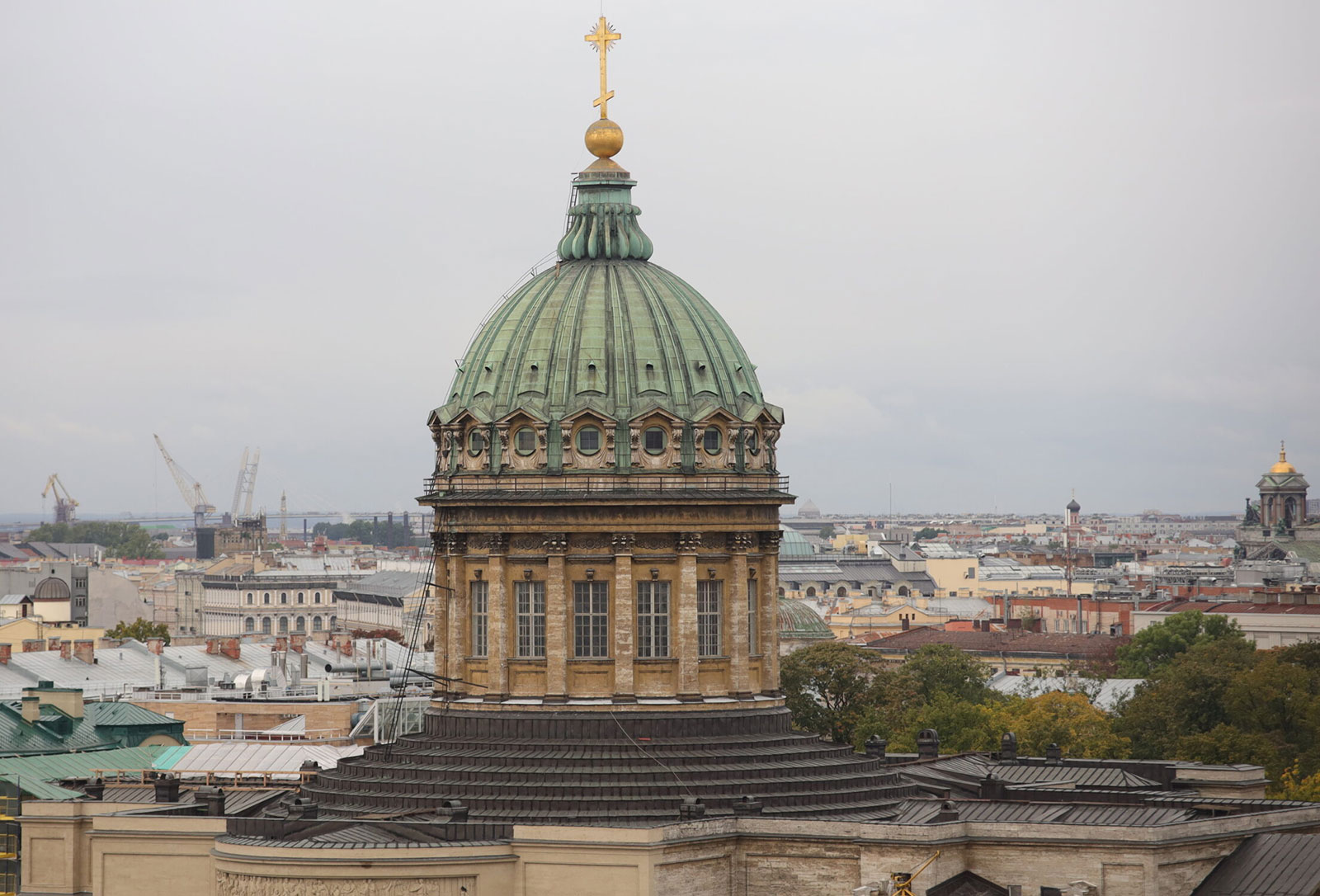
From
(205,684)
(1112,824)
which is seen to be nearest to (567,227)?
(1112,824)

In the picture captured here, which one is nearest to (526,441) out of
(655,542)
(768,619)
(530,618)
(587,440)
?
(587,440)

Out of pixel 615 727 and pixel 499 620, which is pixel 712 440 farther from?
pixel 615 727

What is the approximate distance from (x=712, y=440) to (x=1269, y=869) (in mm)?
21031

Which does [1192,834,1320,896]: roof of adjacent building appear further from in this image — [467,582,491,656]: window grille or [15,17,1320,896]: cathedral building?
[467,582,491,656]: window grille

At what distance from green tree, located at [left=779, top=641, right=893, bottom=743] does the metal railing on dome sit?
178 feet

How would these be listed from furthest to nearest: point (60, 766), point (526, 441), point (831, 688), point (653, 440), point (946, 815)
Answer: point (831, 688), point (60, 766), point (526, 441), point (653, 440), point (946, 815)

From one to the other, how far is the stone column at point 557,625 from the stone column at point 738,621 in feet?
16.8

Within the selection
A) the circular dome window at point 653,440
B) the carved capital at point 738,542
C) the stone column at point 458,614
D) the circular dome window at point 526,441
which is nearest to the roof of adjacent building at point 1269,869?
the carved capital at point 738,542

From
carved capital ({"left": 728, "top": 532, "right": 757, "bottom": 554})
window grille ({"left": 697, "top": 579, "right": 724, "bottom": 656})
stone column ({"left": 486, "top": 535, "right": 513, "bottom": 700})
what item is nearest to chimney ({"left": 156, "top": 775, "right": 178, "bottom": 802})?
stone column ({"left": 486, "top": 535, "right": 513, "bottom": 700})

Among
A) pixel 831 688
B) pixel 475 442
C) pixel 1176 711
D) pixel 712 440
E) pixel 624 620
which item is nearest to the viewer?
pixel 624 620

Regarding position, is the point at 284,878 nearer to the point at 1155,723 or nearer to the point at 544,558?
the point at 544,558

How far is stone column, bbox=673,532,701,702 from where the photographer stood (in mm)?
89812

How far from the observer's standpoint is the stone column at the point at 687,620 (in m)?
89.8

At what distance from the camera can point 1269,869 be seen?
8362 cm
